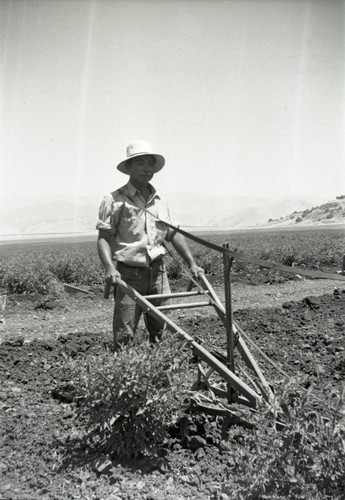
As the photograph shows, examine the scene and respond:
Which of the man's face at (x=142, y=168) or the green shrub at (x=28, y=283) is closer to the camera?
the man's face at (x=142, y=168)

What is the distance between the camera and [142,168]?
4.26 metres

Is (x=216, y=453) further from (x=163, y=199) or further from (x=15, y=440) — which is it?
(x=163, y=199)

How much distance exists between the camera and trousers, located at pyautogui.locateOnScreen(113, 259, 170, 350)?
163 inches

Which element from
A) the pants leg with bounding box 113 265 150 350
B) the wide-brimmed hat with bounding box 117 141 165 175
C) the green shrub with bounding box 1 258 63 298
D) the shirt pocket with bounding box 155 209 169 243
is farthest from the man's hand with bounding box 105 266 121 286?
the green shrub with bounding box 1 258 63 298

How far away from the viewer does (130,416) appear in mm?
3215

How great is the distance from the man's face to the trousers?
75 cm

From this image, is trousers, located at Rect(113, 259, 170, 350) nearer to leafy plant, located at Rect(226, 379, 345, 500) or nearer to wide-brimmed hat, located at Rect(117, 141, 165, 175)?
wide-brimmed hat, located at Rect(117, 141, 165, 175)

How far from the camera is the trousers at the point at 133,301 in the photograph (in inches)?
163

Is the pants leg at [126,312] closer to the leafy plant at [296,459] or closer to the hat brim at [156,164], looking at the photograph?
the hat brim at [156,164]

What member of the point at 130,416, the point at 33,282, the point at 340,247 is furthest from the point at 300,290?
the point at 130,416

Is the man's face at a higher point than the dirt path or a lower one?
higher

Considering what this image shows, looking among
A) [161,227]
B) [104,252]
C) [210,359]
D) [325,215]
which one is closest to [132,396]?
[210,359]

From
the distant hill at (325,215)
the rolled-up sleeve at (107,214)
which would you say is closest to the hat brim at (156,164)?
the rolled-up sleeve at (107,214)

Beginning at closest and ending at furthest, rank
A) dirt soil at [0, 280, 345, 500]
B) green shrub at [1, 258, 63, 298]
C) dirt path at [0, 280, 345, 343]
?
1. dirt soil at [0, 280, 345, 500]
2. dirt path at [0, 280, 345, 343]
3. green shrub at [1, 258, 63, 298]
